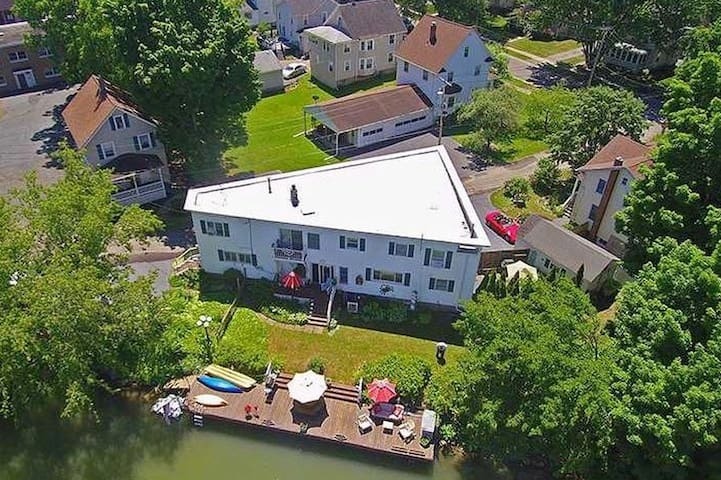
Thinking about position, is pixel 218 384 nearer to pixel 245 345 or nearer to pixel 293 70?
pixel 245 345

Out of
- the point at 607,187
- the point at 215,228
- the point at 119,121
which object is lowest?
the point at 215,228

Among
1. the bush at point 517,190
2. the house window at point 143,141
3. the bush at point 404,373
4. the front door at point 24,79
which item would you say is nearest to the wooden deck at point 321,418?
the bush at point 404,373

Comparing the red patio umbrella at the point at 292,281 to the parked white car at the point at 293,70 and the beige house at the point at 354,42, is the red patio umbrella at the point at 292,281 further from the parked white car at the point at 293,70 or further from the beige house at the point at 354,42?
the parked white car at the point at 293,70

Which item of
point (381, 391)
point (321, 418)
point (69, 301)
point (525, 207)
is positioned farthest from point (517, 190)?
point (69, 301)

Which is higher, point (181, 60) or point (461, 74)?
point (181, 60)

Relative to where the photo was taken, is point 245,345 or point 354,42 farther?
point 354,42

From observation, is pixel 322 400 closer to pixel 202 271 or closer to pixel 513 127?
pixel 202 271

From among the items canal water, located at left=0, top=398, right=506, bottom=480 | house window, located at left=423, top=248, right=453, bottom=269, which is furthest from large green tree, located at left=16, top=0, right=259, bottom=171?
canal water, located at left=0, top=398, right=506, bottom=480

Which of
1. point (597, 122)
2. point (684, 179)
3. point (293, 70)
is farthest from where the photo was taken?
point (293, 70)
